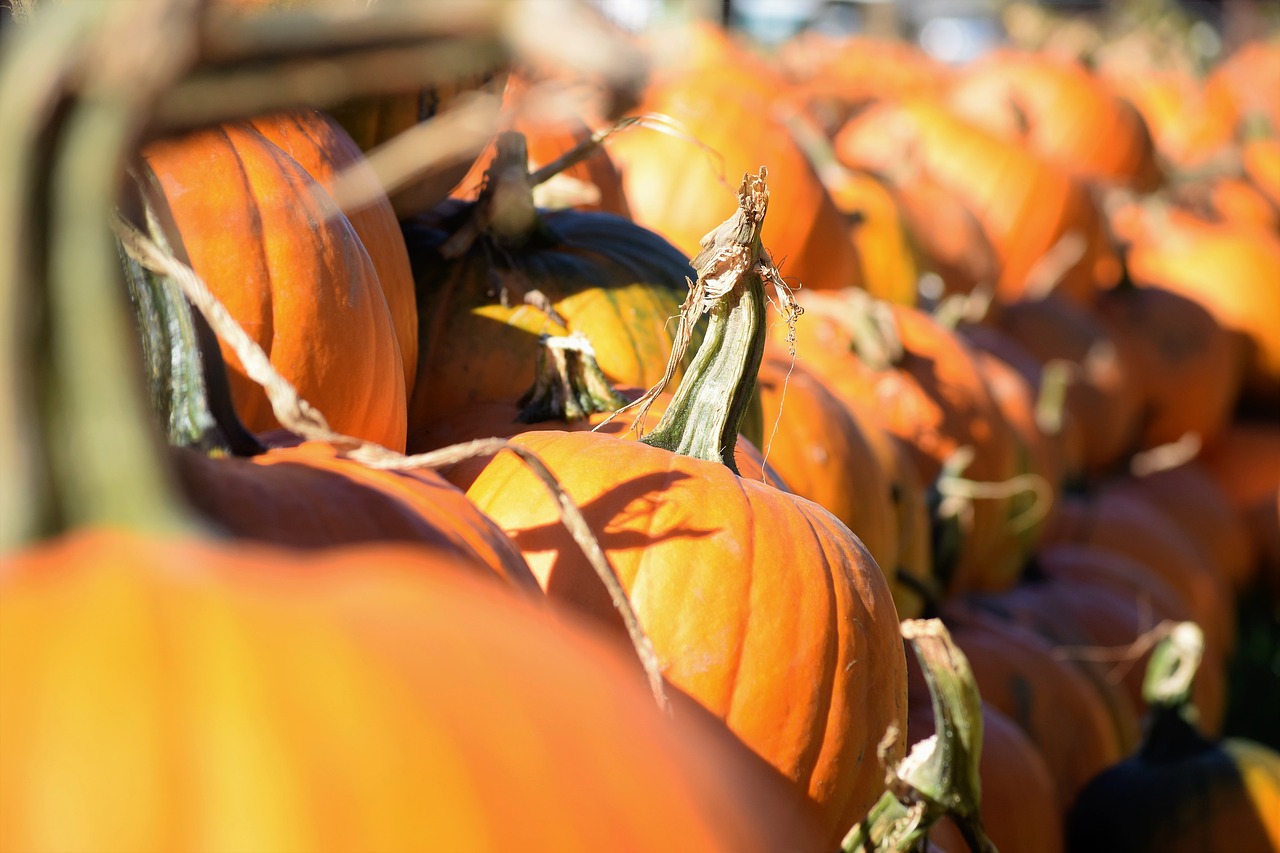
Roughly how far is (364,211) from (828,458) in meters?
0.57

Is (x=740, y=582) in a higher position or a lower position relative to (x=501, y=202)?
lower

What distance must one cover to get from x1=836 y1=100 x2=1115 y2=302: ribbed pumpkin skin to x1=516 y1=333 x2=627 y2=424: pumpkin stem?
2372 millimetres

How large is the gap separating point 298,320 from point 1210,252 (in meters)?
3.81

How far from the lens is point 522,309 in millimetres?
1207

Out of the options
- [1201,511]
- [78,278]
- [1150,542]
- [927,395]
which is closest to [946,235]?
[1150,542]

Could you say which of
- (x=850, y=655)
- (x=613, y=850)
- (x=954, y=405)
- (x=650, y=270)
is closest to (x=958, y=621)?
(x=954, y=405)

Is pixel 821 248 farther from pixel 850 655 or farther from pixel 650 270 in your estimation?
pixel 850 655

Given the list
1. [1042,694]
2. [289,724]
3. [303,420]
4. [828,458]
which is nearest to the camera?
[289,724]

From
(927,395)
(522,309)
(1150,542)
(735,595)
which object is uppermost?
(522,309)

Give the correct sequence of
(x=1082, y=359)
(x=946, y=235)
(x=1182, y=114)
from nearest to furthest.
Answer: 1. (x=946, y=235)
2. (x=1082, y=359)
3. (x=1182, y=114)

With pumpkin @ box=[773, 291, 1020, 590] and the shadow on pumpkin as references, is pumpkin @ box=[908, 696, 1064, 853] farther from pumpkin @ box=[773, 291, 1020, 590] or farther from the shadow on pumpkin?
the shadow on pumpkin

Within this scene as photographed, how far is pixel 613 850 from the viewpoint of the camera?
15.1 inches

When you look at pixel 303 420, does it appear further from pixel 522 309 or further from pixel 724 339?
pixel 522 309

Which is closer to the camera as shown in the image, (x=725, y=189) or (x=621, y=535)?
(x=621, y=535)
